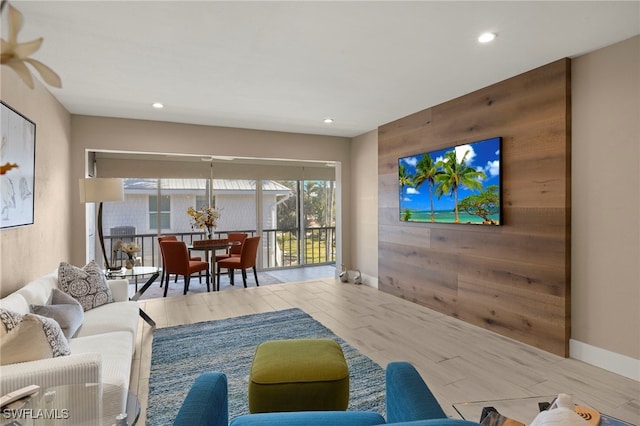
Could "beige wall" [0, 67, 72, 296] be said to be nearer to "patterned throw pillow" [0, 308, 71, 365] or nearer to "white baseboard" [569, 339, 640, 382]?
"patterned throw pillow" [0, 308, 71, 365]

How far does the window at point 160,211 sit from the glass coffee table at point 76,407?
5.51 m

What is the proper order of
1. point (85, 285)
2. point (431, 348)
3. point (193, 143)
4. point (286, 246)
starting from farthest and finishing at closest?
1. point (286, 246)
2. point (193, 143)
3. point (431, 348)
4. point (85, 285)

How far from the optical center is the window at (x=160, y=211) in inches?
261

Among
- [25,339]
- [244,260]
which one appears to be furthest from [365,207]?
[25,339]

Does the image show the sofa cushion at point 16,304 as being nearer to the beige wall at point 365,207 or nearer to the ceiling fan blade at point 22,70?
the ceiling fan blade at point 22,70

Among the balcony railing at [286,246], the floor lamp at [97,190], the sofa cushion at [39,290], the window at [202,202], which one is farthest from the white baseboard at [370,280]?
the sofa cushion at [39,290]

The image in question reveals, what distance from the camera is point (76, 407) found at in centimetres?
137

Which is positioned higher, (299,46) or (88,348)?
(299,46)

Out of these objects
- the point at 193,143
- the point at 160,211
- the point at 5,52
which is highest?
the point at 193,143

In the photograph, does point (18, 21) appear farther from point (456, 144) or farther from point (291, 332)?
point (456, 144)

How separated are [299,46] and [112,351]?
2434 millimetres

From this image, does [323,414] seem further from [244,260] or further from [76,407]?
[244,260]

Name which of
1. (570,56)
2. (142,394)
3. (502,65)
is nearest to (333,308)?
(142,394)

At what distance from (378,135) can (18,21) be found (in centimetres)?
478
